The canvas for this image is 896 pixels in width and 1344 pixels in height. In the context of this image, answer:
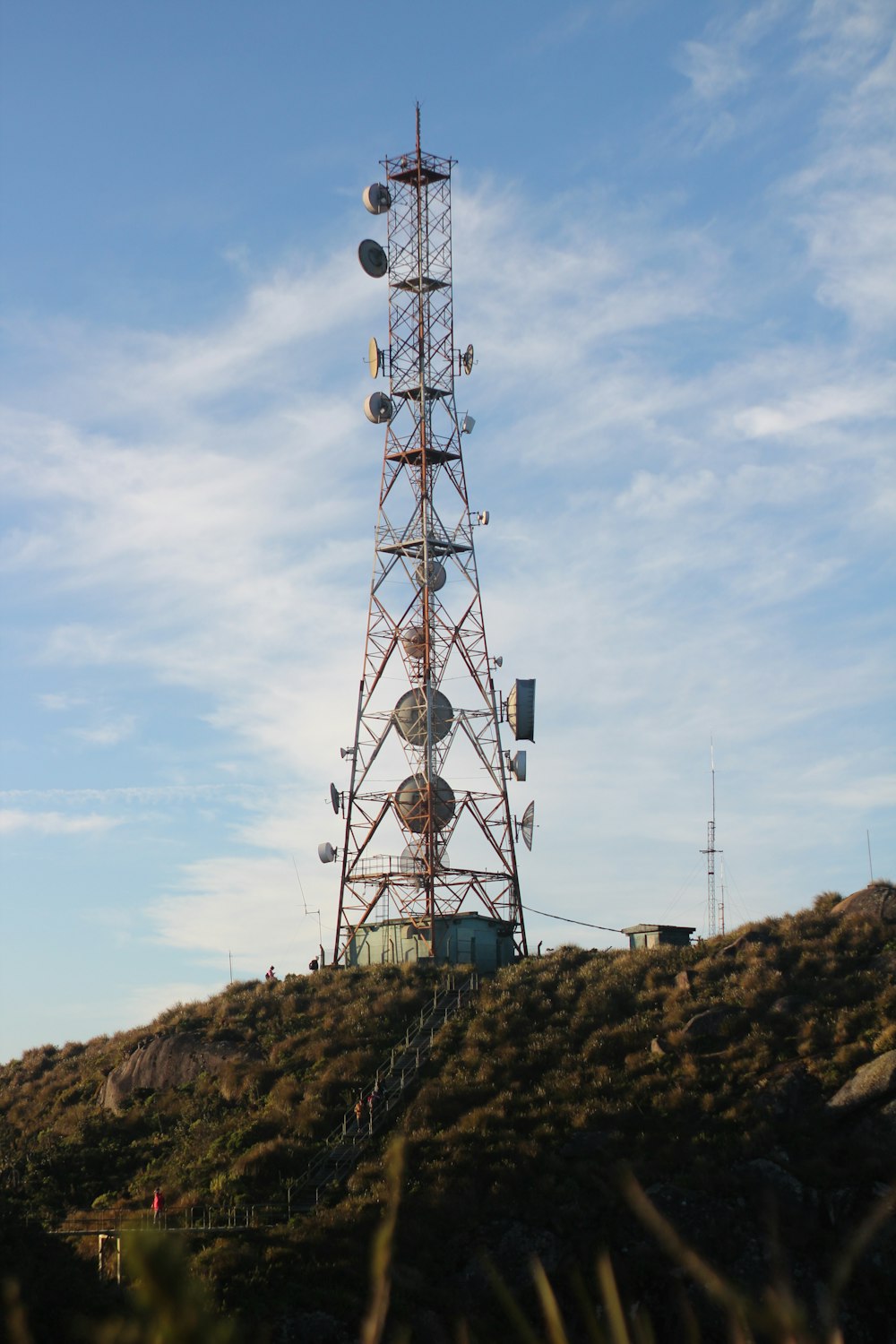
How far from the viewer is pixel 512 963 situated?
49.2 meters

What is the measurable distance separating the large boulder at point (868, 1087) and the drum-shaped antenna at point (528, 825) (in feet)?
61.6

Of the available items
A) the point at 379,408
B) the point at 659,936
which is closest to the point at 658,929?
the point at 659,936

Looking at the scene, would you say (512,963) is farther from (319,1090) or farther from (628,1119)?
(628,1119)

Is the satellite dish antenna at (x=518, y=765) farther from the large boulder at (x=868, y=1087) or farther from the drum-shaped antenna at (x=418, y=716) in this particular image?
the large boulder at (x=868, y=1087)

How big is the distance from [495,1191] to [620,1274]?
12.6 feet

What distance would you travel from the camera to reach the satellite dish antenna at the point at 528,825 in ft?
164

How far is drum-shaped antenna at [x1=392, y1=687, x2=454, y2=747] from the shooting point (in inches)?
2013

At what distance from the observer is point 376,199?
176 ft

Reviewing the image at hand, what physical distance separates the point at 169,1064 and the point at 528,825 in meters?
15.2

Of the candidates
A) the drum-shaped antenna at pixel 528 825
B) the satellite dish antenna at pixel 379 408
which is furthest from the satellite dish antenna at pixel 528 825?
the satellite dish antenna at pixel 379 408

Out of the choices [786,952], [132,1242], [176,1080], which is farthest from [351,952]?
[132,1242]

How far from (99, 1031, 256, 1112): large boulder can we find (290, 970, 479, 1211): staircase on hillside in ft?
16.5

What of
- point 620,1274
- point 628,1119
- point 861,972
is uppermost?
point 861,972

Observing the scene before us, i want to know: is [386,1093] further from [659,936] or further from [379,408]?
[379,408]
